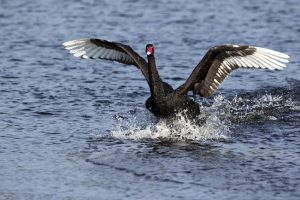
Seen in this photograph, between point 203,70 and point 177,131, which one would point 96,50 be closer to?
point 203,70

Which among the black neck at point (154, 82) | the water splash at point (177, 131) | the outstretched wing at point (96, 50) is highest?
the outstretched wing at point (96, 50)

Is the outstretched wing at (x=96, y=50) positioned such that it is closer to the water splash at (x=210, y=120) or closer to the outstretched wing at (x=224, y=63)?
the water splash at (x=210, y=120)

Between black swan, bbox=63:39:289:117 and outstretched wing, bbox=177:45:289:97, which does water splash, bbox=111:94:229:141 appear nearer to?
black swan, bbox=63:39:289:117

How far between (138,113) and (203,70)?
1407 mm

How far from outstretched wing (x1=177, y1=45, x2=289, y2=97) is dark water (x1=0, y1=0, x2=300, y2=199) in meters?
0.52

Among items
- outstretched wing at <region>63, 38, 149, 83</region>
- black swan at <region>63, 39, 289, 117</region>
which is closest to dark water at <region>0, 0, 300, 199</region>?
black swan at <region>63, 39, 289, 117</region>

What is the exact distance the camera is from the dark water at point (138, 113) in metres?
9.01

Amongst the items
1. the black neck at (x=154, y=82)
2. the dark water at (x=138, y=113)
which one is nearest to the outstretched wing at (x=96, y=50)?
the dark water at (x=138, y=113)

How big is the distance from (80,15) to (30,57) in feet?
12.2

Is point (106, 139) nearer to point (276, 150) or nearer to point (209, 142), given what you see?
point (209, 142)

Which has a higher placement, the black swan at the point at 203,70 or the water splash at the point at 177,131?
the black swan at the point at 203,70

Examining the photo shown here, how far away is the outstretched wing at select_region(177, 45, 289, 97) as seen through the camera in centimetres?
1110

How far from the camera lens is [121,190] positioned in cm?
874

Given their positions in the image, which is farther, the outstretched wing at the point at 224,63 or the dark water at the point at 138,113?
the outstretched wing at the point at 224,63
